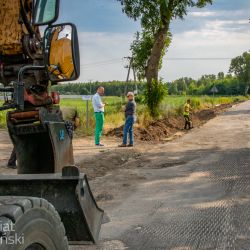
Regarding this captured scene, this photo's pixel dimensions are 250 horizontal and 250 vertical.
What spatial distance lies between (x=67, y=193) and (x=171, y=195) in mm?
4753

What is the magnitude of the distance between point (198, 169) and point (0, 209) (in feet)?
27.4

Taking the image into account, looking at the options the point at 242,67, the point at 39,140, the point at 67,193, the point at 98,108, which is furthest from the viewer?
the point at 242,67

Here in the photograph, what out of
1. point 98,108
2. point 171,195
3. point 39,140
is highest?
point 39,140

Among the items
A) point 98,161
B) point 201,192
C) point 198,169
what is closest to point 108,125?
point 98,161


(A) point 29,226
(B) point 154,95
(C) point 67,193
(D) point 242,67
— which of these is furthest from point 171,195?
(D) point 242,67

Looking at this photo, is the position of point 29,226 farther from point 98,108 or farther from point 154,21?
point 154,21

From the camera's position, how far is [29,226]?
7.36 ft

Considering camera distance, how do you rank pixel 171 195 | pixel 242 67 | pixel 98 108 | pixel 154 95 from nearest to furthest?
pixel 171 195, pixel 98 108, pixel 154 95, pixel 242 67

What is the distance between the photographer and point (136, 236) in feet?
17.7

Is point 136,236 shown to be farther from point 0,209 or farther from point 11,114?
point 0,209

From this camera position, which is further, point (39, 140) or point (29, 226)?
point (39, 140)

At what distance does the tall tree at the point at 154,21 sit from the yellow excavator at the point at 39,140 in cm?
2014

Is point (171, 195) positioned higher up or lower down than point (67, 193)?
lower down

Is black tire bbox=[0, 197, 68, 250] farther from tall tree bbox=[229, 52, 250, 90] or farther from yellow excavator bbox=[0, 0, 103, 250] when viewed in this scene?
tall tree bbox=[229, 52, 250, 90]
